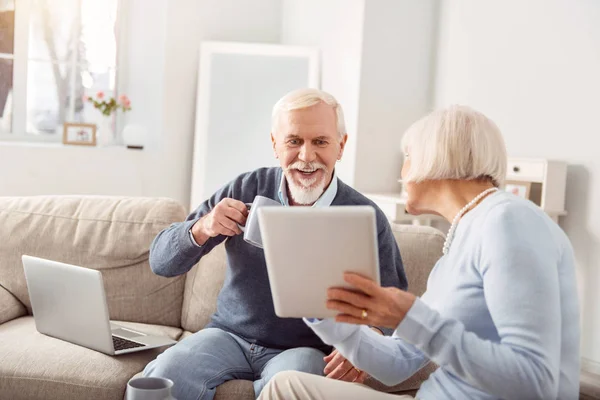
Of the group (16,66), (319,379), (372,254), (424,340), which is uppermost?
(16,66)

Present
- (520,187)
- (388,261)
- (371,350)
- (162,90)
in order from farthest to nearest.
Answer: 1. (162,90)
2. (520,187)
3. (388,261)
4. (371,350)

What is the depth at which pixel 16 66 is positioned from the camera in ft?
17.3

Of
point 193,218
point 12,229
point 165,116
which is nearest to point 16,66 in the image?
point 165,116

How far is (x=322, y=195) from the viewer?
2.25m

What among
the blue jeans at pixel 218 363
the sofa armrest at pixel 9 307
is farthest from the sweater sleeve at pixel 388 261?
the sofa armrest at pixel 9 307

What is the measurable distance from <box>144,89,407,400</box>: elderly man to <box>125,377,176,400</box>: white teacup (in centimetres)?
73

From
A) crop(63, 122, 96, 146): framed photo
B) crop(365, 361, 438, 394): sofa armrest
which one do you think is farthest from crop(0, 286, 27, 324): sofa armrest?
crop(63, 122, 96, 146): framed photo

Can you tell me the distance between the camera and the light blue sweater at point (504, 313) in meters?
1.32

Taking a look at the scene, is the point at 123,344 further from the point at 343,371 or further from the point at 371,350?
the point at 371,350

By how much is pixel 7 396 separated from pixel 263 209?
1185 mm

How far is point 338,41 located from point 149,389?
4.05 metres

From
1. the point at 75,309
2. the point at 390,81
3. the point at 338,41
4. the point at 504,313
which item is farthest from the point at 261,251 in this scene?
the point at 338,41

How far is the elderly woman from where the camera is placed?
52.4 inches

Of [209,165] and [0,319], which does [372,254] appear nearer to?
[0,319]
